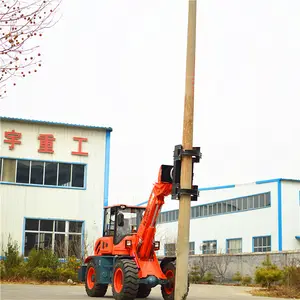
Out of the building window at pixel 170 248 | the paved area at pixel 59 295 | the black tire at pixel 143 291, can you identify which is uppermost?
the building window at pixel 170 248

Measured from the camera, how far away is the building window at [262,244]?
54.6 m

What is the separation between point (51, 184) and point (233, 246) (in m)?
26.8

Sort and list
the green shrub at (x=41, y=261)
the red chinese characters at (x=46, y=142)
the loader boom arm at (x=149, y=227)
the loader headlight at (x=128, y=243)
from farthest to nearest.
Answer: the red chinese characters at (x=46, y=142) → the green shrub at (x=41, y=261) → the loader headlight at (x=128, y=243) → the loader boom arm at (x=149, y=227)

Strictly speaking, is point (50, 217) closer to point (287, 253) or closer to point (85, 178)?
point (85, 178)

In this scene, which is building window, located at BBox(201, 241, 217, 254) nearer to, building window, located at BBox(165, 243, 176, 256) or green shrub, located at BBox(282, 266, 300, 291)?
building window, located at BBox(165, 243, 176, 256)

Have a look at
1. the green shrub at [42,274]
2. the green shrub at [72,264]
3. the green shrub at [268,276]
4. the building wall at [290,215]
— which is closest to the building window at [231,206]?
the building wall at [290,215]

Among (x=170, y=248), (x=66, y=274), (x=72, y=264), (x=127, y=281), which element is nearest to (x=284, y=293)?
(x=127, y=281)

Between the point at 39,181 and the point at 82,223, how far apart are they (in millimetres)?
3717

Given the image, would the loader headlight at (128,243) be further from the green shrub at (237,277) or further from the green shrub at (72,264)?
the green shrub at (237,277)

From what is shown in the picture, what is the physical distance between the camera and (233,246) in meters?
60.0

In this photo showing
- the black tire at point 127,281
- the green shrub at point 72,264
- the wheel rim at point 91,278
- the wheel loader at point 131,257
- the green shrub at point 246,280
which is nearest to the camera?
the black tire at point 127,281

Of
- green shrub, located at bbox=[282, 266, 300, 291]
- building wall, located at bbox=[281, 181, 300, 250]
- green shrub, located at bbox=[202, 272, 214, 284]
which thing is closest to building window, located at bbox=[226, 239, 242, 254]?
building wall, located at bbox=[281, 181, 300, 250]

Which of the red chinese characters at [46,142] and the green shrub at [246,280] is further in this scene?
the red chinese characters at [46,142]

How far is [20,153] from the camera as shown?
124ft
